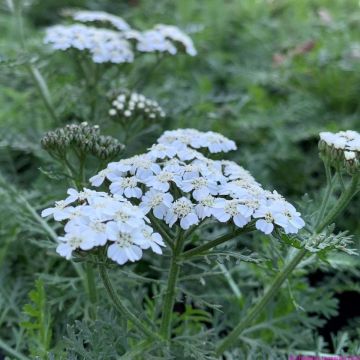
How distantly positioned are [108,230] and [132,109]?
96 centimetres

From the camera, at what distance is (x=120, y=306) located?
1.62 m

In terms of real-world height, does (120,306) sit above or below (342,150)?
below

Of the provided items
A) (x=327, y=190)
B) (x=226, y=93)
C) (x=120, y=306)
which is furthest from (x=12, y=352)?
(x=226, y=93)

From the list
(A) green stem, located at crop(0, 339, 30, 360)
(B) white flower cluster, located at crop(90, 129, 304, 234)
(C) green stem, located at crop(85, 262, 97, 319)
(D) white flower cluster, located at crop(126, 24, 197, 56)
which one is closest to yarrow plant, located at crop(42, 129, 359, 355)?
(B) white flower cluster, located at crop(90, 129, 304, 234)

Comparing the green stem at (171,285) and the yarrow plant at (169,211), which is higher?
the yarrow plant at (169,211)

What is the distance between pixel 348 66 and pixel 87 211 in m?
2.21

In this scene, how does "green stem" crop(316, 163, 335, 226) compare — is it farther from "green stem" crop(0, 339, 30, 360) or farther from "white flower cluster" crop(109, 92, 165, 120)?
"green stem" crop(0, 339, 30, 360)

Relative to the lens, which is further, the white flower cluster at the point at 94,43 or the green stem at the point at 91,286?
the white flower cluster at the point at 94,43

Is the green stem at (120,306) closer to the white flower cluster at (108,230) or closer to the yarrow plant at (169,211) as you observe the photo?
the yarrow plant at (169,211)

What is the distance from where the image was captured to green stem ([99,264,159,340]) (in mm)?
1515

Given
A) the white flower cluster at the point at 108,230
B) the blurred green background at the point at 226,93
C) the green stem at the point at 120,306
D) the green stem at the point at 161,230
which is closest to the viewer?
the white flower cluster at the point at 108,230

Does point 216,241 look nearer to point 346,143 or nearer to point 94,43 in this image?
point 346,143

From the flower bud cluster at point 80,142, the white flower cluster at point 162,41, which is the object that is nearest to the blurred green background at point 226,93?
the white flower cluster at point 162,41

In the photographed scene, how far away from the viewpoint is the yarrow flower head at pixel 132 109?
2279mm
